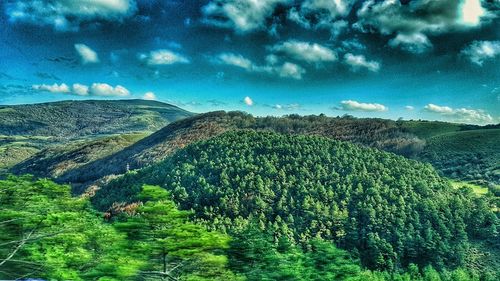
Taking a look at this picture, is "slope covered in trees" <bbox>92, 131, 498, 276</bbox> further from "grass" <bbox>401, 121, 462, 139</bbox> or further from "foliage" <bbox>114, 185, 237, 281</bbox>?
"grass" <bbox>401, 121, 462, 139</bbox>

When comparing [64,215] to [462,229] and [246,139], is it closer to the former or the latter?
[462,229]

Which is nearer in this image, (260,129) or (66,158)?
(260,129)

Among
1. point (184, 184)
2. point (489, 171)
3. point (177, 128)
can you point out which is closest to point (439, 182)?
point (489, 171)

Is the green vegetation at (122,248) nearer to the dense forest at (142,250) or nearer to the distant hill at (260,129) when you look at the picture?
the dense forest at (142,250)

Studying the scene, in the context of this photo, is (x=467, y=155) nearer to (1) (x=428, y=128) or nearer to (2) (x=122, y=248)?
(1) (x=428, y=128)

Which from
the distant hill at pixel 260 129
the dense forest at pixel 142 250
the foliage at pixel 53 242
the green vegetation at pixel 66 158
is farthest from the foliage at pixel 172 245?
the green vegetation at pixel 66 158

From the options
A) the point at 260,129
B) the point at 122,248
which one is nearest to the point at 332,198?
the point at 260,129

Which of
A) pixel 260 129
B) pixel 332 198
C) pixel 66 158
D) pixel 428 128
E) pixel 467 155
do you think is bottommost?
pixel 332 198
